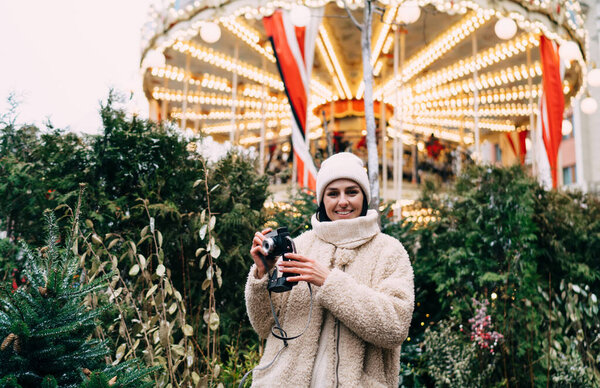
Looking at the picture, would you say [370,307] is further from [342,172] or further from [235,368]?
[235,368]

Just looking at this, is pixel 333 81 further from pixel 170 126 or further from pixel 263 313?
pixel 263 313

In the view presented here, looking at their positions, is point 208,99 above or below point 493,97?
above

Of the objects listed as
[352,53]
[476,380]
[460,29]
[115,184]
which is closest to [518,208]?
[476,380]

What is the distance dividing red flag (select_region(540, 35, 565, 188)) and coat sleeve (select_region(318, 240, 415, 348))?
8824 millimetres

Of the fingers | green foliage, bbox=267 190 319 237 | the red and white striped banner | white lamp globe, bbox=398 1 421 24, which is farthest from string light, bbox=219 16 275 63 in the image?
the fingers

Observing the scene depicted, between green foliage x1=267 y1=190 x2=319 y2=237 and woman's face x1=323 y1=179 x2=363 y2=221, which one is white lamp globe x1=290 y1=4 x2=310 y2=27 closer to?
green foliage x1=267 y1=190 x2=319 y2=237

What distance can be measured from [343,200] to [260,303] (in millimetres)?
577

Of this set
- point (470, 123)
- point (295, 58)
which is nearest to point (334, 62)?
point (295, 58)

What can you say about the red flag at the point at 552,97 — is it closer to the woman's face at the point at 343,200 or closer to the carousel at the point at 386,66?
the carousel at the point at 386,66

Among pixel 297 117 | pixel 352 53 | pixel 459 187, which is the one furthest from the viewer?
pixel 352 53

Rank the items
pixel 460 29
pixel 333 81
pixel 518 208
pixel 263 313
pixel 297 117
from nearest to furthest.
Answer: pixel 263 313
pixel 518 208
pixel 297 117
pixel 460 29
pixel 333 81

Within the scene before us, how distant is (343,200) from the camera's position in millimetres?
1936

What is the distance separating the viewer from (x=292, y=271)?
1.69 m

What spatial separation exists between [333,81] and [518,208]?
9331 millimetres
